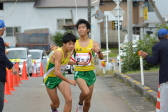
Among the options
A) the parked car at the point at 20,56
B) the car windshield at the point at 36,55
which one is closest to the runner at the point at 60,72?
the parked car at the point at 20,56

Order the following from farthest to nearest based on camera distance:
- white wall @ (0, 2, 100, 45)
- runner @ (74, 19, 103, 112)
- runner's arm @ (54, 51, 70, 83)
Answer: white wall @ (0, 2, 100, 45), runner @ (74, 19, 103, 112), runner's arm @ (54, 51, 70, 83)

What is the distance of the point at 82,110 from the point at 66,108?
4.05 feet

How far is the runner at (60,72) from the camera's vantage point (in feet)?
21.3

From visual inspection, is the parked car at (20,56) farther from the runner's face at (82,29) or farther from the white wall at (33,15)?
the white wall at (33,15)

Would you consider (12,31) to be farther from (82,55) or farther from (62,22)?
(82,55)

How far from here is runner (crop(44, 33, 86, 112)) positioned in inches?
255

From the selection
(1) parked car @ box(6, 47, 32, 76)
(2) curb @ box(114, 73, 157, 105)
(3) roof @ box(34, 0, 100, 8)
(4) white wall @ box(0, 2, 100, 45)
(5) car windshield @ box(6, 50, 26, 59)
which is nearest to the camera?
(2) curb @ box(114, 73, 157, 105)

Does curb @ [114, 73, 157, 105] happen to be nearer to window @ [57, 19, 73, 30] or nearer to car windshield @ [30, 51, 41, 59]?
car windshield @ [30, 51, 41, 59]

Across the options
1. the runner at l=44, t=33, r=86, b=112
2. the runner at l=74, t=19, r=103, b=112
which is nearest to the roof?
the runner at l=74, t=19, r=103, b=112

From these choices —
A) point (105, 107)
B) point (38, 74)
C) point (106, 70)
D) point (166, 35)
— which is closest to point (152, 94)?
point (105, 107)

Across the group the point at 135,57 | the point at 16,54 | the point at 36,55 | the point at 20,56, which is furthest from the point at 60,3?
the point at 135,57

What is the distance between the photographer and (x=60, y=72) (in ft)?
21.1

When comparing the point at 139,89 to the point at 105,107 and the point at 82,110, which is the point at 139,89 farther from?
the point at 82,110

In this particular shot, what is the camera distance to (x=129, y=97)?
431 inches
